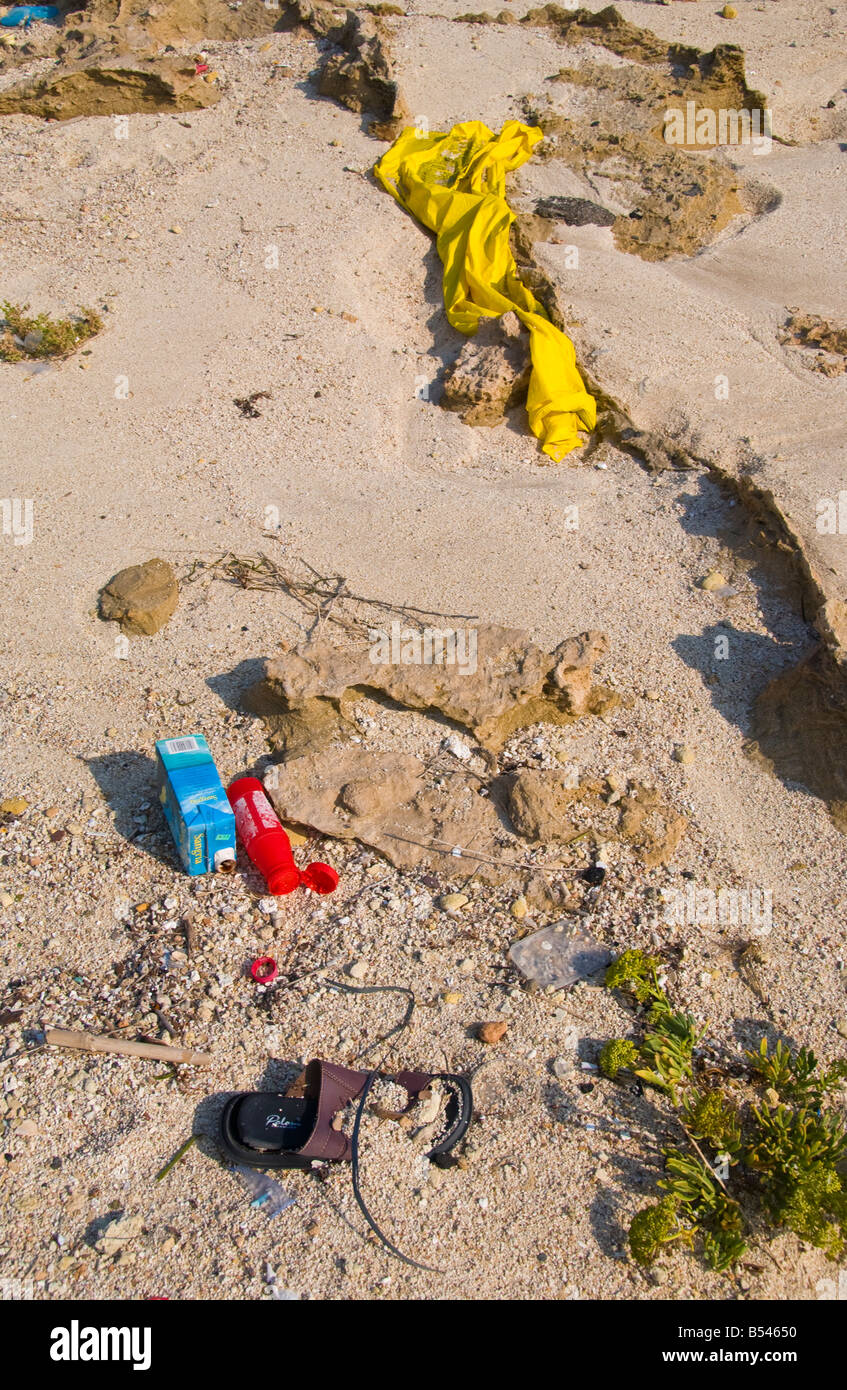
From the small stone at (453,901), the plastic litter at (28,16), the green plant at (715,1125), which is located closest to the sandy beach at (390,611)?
the small stone at (453,901)

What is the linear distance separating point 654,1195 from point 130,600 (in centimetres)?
339

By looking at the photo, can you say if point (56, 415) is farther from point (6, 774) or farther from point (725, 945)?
point (725, 945)

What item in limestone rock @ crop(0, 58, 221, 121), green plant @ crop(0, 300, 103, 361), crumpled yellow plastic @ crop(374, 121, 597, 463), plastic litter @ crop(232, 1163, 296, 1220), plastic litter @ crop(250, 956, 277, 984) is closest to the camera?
plastic litter @ crop(232, 1163, 296, 1220)

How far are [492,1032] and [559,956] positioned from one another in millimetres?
403

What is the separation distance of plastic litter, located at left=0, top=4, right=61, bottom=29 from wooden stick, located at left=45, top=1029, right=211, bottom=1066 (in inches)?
380

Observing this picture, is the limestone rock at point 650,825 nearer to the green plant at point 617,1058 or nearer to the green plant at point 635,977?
the green plant at point 635,977

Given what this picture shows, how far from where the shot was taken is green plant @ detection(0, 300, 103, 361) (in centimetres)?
576

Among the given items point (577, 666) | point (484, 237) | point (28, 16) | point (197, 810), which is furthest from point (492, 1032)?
point (28, 16)

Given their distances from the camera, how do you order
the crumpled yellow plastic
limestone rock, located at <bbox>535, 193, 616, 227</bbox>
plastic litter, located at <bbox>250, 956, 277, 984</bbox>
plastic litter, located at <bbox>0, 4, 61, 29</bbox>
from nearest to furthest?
1. plastic litter, located at <bbox>250, 956, 277, 984</bbox>
2. the crumpled yellow plastic
3. limestone rock, located at <bbox>535, 193, 616, 227</bbox>
4. plastic litter, located at <bbox>0, 4, 61, 29</bbox>

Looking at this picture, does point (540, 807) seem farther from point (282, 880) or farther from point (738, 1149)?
point (738, 1149)

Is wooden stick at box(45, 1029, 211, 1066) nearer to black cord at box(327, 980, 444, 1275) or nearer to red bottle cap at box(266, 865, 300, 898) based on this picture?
black cord at box(327, 980, 444, 1275)

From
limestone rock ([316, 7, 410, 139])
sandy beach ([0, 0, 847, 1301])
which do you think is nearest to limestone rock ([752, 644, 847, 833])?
sandy beach ([0, 0, 847, 1301])

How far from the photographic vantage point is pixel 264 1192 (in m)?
2.66
